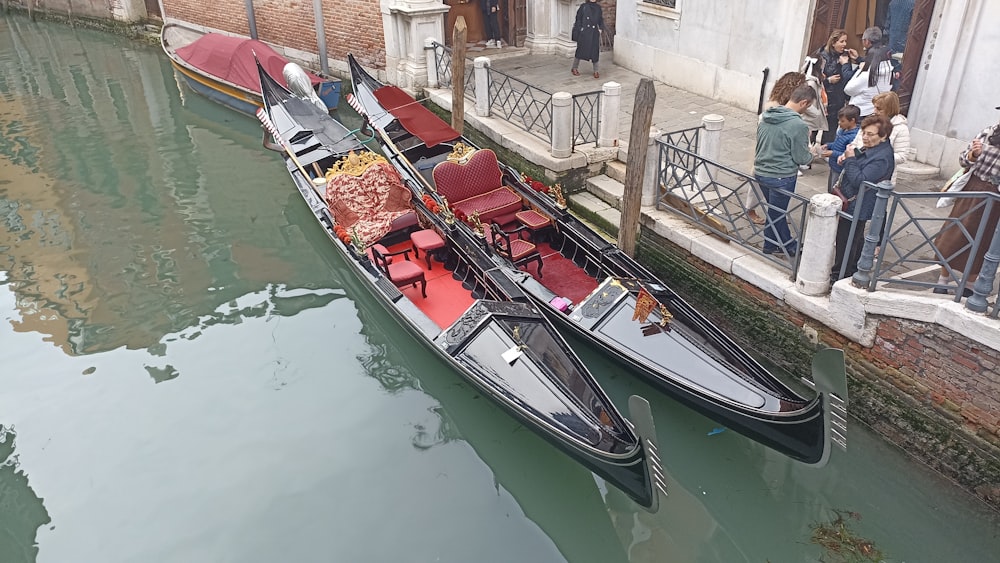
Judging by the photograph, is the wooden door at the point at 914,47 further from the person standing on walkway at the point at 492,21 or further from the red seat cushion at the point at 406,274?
the person standing on walkway at the point at 492,21

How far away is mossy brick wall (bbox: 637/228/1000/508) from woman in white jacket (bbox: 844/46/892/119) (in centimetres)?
180

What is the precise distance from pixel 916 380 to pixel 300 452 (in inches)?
143

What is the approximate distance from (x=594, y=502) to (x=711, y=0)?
5.89m

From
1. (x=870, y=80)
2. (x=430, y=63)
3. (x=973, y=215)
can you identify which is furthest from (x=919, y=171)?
(x=430, y=63)

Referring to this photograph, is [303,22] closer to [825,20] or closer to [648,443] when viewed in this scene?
[825,20]

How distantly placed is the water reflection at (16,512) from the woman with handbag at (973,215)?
16.9 feet

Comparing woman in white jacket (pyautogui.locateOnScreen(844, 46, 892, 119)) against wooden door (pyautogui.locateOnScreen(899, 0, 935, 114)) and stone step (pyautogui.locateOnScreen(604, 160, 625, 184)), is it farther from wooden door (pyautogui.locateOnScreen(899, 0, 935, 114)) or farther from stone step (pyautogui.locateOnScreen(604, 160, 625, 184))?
stone step (pyautogui.locateOnScreen(604, 160, 625, 184))

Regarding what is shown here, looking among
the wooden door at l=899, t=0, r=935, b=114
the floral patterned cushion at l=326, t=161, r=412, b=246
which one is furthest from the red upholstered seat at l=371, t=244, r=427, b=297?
the wooden door at l=899, t=0, r=935, b=114

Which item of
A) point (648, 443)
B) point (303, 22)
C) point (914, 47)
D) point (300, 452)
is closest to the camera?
point (648, 443)

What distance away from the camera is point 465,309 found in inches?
199

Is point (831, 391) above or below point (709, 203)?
below

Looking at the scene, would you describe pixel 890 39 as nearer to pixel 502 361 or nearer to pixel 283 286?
pixel 502 361

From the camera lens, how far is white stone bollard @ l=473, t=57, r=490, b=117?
733 centimetres

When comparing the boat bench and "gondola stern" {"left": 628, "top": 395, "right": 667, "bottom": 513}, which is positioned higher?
the boat bench
